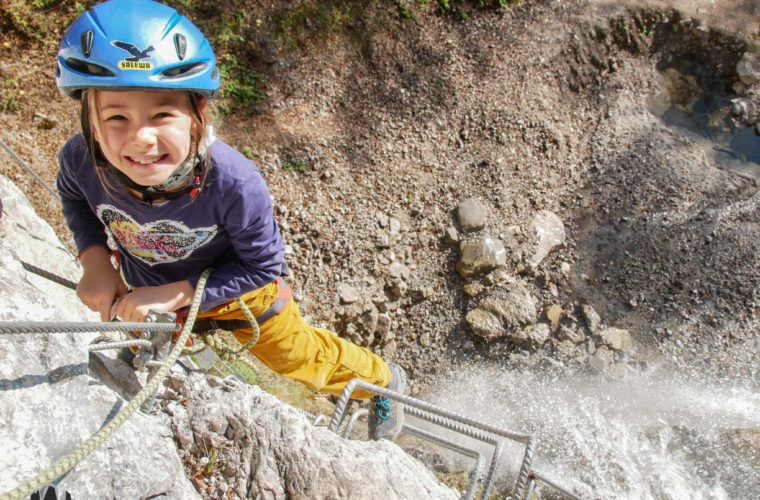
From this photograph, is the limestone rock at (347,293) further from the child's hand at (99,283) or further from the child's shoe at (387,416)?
the child's hand at (99,283)

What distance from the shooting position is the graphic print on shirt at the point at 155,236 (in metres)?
2.12

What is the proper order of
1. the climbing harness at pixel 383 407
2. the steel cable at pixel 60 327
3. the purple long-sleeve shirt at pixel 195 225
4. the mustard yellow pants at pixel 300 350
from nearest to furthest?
the steel cable at pixel 60 327, the purple long-sleeve shirt at pixel 195 225, the mustard yellow pants at pixel 300 350, the climbing harness at pixel 383 407

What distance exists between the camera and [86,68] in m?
1.73

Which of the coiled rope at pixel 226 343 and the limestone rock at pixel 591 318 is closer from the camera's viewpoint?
the coiled rope at pixel 226 343

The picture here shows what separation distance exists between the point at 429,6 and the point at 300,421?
556 centimetres

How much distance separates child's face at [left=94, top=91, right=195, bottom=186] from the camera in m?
1.65

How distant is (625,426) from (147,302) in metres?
4.27

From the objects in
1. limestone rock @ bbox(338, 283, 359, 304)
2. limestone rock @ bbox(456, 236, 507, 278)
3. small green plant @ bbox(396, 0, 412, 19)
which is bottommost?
limestone rock @ bbox(338, 283, 359, 304)

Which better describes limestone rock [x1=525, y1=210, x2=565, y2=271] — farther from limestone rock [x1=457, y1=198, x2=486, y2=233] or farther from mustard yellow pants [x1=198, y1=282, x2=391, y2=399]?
mustard yellow pants [x1=198, y1=282, x2=391, y2=399]

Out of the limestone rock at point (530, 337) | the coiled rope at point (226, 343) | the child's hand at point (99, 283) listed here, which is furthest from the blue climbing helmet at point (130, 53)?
the limestone rock at point (530, 337)

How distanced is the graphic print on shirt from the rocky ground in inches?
95.0

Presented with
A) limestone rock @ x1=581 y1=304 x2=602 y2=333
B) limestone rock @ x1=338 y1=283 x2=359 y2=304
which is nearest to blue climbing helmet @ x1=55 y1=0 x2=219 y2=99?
limestone rock @ x1=338 y1=283 x2=359 y2=304

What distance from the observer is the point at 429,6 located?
19.5 ft

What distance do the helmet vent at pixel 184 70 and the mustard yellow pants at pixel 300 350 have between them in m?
1.12
